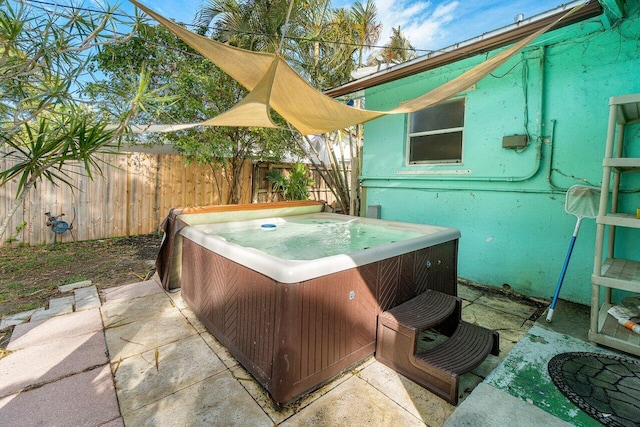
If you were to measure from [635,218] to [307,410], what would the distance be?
2.56 meters

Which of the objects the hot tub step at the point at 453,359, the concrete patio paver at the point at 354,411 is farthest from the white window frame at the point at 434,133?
the concrete patio paver at the point at 354,411

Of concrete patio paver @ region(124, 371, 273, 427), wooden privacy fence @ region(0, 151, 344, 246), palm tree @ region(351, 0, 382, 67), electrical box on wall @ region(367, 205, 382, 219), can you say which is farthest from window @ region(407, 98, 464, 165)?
palm tree @ region(351, 0, 382, 67)

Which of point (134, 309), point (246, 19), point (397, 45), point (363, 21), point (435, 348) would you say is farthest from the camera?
point (397, 45)

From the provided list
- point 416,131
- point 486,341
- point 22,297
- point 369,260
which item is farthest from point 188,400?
point 416,131

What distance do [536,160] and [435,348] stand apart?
2489 mm

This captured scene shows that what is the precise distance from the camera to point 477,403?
145cm

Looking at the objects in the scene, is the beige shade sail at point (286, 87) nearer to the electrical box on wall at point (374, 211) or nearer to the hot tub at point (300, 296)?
the hot tub at point (300, 296)

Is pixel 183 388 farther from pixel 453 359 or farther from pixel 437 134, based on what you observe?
pixel 437 134

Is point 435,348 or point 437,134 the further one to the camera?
point 437,134

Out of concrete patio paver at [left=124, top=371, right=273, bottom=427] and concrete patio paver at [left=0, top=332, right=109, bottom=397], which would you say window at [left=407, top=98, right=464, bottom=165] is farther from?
concrete patio paver at [left=0, top=332, right=109, bottom=397]

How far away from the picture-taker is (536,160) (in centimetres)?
314

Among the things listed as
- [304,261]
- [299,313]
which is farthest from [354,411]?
[304,261]

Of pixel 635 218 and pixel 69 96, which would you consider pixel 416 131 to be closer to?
pixel 635 218

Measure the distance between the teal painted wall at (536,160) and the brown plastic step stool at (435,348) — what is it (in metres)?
1.68
